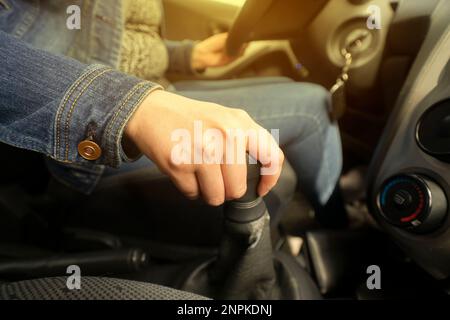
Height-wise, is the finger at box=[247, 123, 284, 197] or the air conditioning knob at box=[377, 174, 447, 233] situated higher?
the finger at box=[247, 123, 284, 197]

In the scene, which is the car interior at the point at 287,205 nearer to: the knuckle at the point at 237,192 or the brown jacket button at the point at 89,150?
the knuckle at the point at 237,192

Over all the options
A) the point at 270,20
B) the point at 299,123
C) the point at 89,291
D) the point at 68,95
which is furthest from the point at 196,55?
the point at 89,291

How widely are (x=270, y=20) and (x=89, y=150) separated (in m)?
0.39

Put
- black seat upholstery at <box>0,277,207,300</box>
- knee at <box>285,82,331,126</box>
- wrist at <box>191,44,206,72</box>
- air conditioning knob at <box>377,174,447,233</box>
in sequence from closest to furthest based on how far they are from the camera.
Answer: black seat upholstery at <box>0,277,207,300</box>
air conditioning knob at <box>377,174,447,233</box>
knee at <box>285,82,331,126</box>
wrist at <box>191,44,206,72</box>

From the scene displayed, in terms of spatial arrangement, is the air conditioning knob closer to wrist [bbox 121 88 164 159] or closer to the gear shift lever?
the gear shift lever

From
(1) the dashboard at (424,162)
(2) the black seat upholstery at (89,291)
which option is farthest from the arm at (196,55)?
(2) the black seat upholstery at (89,291)

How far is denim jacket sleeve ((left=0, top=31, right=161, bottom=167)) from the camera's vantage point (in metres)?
0.28

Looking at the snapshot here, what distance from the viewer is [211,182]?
0.26 metres

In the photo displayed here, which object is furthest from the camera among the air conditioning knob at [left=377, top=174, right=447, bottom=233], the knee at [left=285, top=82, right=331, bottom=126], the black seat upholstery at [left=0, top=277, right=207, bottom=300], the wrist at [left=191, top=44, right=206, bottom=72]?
the wrist at [left=191, top=44, right=206, bottom=72]

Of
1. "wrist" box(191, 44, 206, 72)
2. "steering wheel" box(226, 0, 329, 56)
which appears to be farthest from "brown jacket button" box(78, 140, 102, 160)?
"wrist" box(191, 44, 206, 72)

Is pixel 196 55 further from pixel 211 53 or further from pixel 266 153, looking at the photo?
pixel 266 153

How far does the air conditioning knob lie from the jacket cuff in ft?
1.17

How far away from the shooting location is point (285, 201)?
53 cm

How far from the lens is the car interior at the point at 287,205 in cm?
40
